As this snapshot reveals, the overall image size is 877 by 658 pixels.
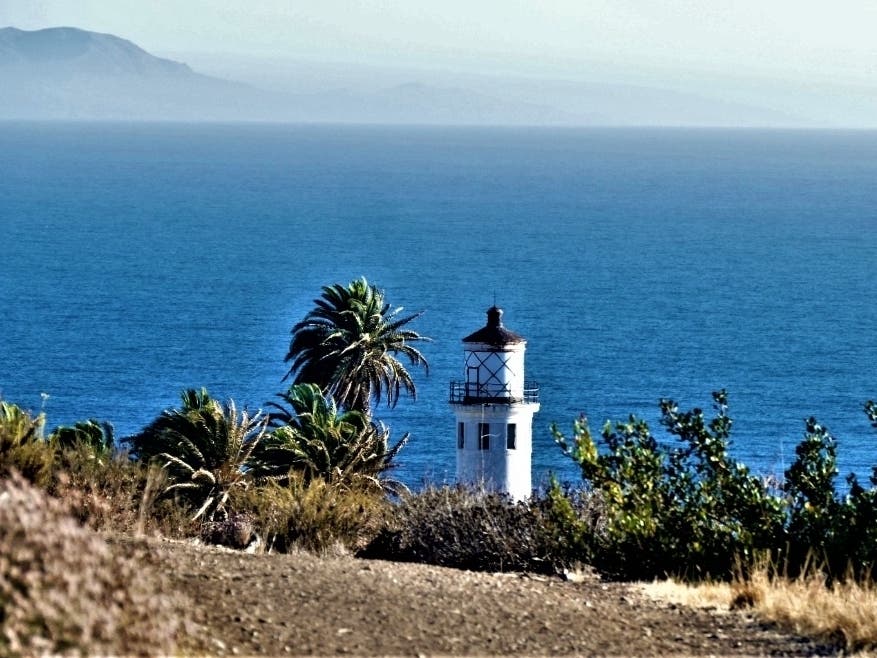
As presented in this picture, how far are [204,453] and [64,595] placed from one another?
28.4 meters

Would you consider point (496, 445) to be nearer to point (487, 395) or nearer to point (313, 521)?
point (487, 395)

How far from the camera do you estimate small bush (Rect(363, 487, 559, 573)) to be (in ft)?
63.7

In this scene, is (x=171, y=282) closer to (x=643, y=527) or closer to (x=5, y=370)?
(x=5, y=370)

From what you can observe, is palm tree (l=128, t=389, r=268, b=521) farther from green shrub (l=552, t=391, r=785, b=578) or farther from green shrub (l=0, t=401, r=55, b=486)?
green shrub (l=552, t=391, r=785, b=578)

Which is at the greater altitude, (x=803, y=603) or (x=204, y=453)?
(x=204, y=453)

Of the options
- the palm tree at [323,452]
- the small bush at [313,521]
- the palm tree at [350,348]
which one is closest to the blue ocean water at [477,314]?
the palm tree at [350,348]

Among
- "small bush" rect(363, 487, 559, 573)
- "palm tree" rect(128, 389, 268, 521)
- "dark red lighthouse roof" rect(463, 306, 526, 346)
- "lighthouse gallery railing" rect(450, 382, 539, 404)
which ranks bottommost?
"small bush" rect(363, 487, 559, 573)

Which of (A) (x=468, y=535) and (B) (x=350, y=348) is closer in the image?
(A) (x=468, y=535)

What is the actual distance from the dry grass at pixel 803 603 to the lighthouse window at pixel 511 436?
2663 cm

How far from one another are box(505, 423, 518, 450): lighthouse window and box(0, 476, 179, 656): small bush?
110 feet

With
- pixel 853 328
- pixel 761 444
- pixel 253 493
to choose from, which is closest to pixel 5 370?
pixel 761 444

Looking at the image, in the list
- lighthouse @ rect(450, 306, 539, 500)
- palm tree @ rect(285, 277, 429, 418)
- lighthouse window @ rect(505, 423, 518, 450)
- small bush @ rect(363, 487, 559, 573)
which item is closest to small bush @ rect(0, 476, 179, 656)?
small bush @ rect(363, 487, 559, 573)

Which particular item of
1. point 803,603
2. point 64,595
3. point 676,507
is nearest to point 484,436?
point 676,507

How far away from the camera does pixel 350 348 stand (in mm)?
48719
